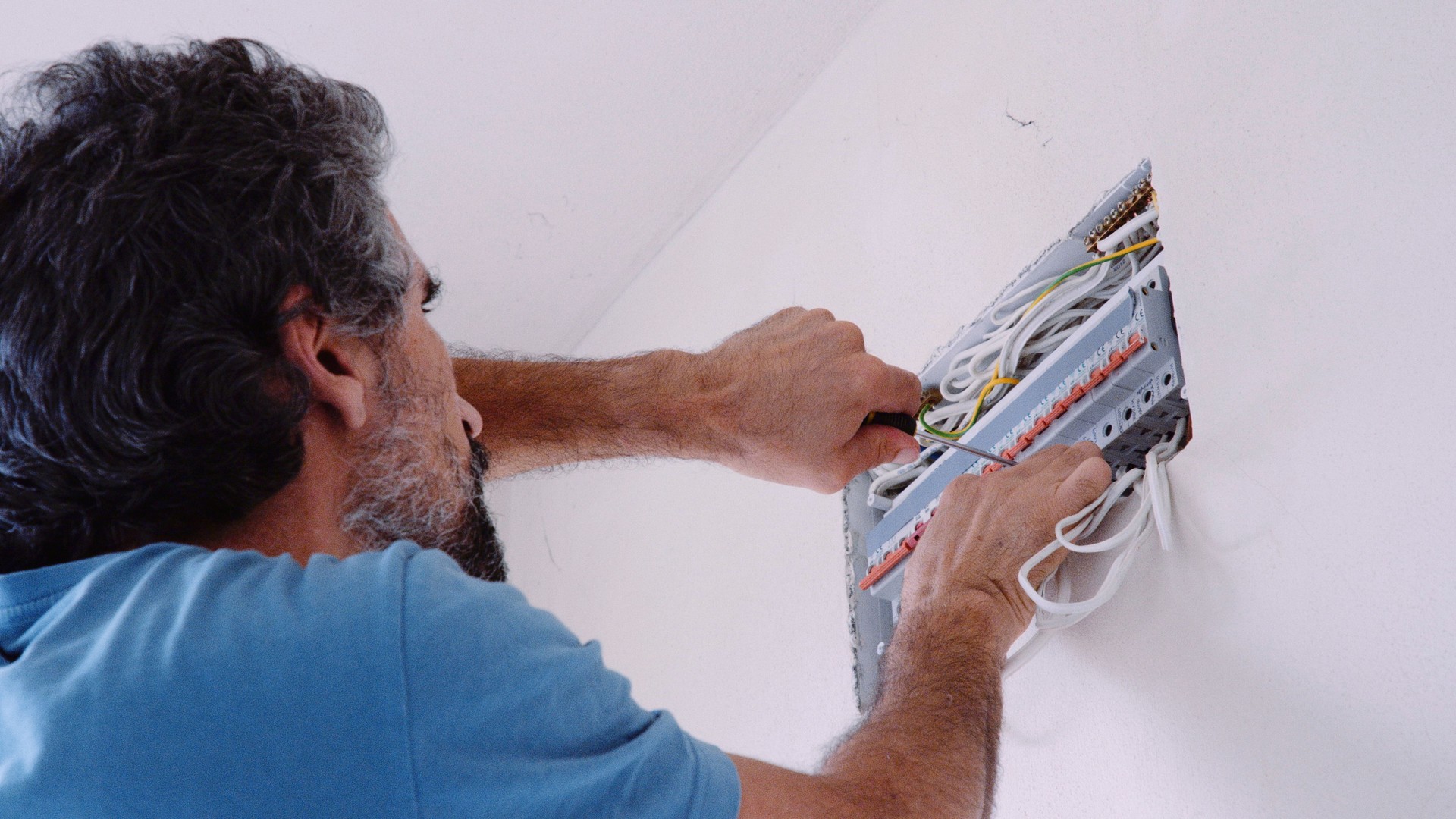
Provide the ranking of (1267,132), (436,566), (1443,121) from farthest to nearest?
(1267,132) → (1443,121) → (436,566)

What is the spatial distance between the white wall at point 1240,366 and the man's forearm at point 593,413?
1.09 ft

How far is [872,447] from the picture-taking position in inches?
48.9

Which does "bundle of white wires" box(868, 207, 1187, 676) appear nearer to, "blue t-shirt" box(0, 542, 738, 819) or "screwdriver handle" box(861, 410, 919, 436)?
"screwdriver handle" box(861, 410, 919, 436)

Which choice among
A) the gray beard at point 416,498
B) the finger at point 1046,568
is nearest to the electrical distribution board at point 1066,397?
the finger at point 1046,568

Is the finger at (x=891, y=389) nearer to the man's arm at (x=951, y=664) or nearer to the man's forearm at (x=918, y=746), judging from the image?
the man's arm at (x=951, y=664)

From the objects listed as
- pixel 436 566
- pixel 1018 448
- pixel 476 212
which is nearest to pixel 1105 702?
pixel 1018 448

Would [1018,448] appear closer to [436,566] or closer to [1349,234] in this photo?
[1349,234]

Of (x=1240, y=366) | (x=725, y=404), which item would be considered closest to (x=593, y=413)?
(x=725, y=404)

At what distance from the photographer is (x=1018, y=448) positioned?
1.16 m

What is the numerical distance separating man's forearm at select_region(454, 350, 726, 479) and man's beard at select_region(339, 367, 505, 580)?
0.71 feet

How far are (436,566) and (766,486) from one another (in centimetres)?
109

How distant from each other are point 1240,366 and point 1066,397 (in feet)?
0.55

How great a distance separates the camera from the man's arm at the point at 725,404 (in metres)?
1.23

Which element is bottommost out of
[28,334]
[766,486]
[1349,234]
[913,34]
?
[766,486]
